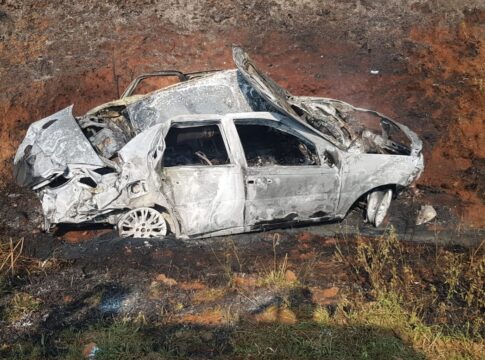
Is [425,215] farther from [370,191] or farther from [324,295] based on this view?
[324,295]

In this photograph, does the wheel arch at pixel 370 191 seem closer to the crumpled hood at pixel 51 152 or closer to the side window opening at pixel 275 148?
the side window opening at pixel 275 148

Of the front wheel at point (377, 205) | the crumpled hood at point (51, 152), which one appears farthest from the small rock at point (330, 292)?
the crumpled hood at point (51, 152)

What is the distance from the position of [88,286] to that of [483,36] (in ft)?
32.0

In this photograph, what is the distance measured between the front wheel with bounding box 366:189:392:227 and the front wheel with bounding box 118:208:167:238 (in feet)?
8.45

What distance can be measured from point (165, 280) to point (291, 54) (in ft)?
21.4

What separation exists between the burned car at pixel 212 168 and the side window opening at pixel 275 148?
12mm

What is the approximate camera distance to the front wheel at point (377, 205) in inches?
276

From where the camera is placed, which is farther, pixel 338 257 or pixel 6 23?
pixel 6 23

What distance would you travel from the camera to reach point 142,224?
628cm

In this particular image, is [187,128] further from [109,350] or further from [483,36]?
[483,36]

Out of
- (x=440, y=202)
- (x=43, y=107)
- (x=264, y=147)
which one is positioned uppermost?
(x=264, y=147)

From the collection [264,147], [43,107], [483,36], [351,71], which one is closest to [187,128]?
[264,147]

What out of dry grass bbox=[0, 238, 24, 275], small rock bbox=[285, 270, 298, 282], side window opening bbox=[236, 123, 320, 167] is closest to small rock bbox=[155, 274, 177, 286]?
small rock bbox=[285, 270, 298, 282]

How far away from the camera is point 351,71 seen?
10742mm
